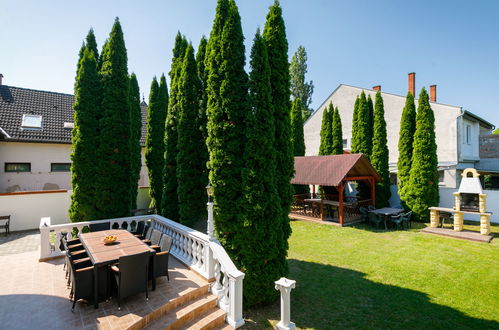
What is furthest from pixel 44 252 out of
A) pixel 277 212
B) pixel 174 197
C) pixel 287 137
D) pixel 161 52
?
pixel 161 52

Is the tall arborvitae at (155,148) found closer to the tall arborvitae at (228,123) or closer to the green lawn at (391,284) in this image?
the green lawn at (391,284)

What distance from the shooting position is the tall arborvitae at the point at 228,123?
6.09 m

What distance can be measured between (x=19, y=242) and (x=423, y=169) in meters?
21.6

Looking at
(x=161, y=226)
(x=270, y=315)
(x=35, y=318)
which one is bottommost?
(x=270, y=315)

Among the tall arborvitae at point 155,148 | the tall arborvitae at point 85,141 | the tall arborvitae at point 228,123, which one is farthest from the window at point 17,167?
the tall arborvitae at point 228,123

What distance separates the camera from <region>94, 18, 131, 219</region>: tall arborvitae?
9.38 metres

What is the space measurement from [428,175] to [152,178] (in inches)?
675

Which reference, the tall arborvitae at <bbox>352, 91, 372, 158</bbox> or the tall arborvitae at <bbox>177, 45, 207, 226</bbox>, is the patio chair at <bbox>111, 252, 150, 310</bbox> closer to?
the tall arborvitae at <bbox>177, 45, 207, 226</bbox>

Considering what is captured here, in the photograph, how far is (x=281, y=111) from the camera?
6789mm

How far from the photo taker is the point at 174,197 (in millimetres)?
10219

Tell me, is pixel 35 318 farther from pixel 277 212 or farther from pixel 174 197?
pixel 174 197

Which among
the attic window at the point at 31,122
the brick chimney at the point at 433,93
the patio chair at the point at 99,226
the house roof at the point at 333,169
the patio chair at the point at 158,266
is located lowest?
the patio chair at the point at 158,266

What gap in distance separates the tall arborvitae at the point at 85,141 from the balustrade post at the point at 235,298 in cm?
707

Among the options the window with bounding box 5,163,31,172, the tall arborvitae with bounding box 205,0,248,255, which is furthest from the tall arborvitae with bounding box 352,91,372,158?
the window with bounding box 5,163,31,172
